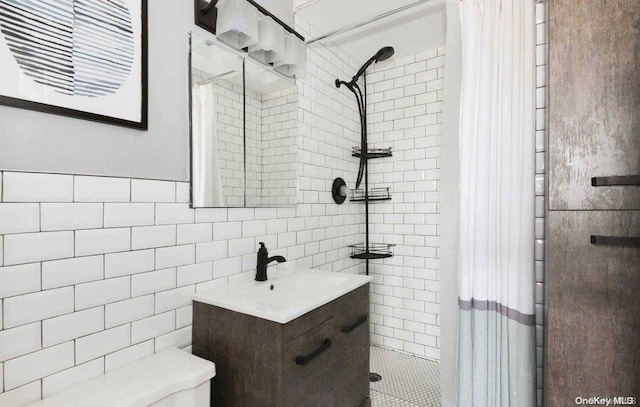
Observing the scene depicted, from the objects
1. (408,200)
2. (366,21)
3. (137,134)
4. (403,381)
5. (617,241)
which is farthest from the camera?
(408,200)

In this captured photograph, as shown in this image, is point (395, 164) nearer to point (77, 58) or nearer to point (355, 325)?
point (355, 325)

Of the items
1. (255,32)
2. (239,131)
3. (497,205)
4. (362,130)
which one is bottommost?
(497,205)

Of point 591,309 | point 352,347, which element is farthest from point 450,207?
point 352,347

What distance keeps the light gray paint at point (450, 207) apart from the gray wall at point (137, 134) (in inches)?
50.8

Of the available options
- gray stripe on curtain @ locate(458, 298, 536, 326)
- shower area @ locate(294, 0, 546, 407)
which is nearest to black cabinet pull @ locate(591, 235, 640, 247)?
gray stripe on curtain @ locate(458, 298, 536, 326)

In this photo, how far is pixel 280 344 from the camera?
1.16 metres

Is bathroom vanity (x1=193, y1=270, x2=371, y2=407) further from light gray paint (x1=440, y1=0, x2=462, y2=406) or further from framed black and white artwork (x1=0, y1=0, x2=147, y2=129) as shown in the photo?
framed black and white artwork (x1=0, y1=0, x2=147, y2=129)

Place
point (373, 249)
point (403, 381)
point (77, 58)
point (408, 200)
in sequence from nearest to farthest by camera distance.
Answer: point (77, 58) < point (403, 381) < point (408, 200) < point (373, 249)

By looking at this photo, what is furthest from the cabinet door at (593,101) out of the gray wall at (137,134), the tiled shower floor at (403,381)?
the tiled shower floor at (403,381)

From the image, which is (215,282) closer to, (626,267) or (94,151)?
(94,151)

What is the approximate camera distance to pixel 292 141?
2105mm

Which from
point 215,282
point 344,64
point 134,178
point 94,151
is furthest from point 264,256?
point 344,64

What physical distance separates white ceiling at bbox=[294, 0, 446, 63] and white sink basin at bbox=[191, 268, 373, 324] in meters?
1.62

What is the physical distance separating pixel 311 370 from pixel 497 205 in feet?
3.60
